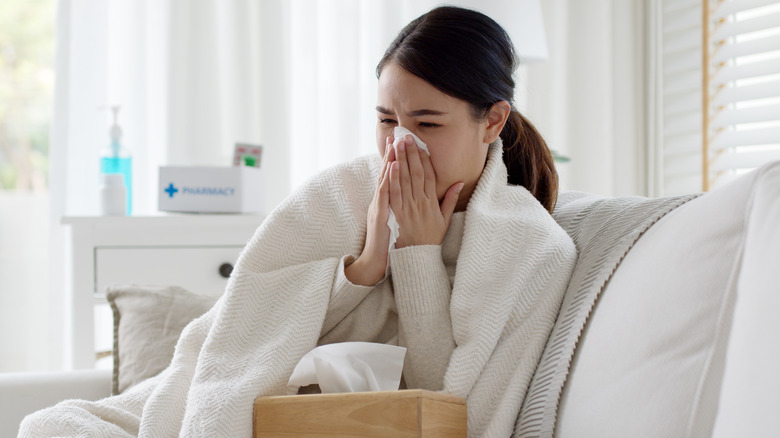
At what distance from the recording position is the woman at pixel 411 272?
2.92 ft

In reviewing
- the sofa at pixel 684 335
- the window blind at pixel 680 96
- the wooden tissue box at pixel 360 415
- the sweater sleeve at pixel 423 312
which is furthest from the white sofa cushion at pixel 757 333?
the window blind at pixel 680 96

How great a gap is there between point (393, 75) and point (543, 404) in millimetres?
441

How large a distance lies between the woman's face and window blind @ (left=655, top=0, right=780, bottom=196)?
1243mm

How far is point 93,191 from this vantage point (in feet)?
6.93

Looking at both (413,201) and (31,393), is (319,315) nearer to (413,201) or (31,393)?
(413,201)

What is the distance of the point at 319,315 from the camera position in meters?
0.97

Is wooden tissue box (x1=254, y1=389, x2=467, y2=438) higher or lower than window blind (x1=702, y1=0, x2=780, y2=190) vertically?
lower

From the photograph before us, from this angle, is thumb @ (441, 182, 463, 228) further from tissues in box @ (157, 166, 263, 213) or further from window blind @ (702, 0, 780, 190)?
window blind @ (702, 0, 780, 190)

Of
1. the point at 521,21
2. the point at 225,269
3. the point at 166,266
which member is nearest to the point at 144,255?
the point at 166,266

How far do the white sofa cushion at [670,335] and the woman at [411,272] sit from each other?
0.42ft

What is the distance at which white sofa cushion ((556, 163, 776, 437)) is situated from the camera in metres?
Answer: 0.65

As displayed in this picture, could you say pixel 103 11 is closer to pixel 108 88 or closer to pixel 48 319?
pixel 108 88

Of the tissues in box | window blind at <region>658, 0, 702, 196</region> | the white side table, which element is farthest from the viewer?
window blind at <region>658, 0, 702, 196</region>

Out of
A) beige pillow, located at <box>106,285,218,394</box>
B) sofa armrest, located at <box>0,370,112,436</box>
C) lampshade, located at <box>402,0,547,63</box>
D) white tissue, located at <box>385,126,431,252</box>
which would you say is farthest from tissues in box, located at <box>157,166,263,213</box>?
white tissue, located at <box>385,126,431,252</box>
